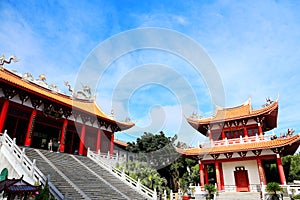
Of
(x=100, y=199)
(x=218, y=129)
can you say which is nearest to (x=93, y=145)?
A: (x=100, y=199)

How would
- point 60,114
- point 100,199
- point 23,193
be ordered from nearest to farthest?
point 23,193, point 100,199, point 60,114

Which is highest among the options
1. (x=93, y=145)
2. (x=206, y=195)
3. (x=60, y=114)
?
(x=60, y=114)

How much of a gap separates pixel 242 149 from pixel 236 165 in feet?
8.51

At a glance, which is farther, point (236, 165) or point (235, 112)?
point (235, 112)

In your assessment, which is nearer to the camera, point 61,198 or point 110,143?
point 61,198

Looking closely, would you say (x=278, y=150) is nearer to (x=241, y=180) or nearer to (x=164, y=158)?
(x=241, y=180)

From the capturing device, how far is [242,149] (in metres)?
15.6

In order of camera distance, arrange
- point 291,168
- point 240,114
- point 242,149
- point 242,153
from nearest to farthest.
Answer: point 242,149
point 242,153
point 240,114
point 291,168

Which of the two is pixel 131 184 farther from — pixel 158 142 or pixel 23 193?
pixel 158 142

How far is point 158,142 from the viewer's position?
76.4ft

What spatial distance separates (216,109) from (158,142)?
7536 mm

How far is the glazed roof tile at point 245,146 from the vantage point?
14.3 m

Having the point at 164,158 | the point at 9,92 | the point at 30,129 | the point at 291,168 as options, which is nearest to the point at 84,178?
the point at 30,129

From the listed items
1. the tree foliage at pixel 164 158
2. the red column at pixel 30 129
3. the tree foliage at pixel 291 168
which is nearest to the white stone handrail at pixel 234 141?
the tree foliage at pixel 164 158
